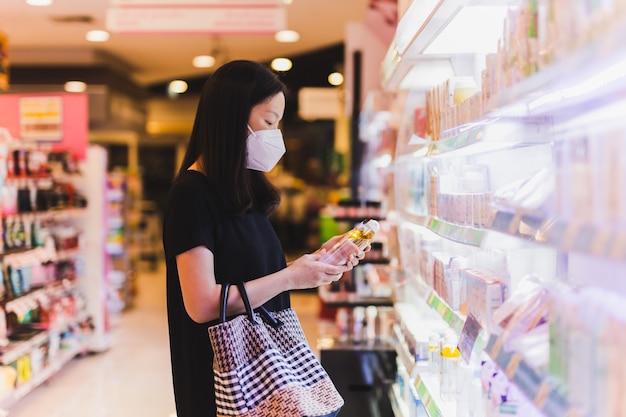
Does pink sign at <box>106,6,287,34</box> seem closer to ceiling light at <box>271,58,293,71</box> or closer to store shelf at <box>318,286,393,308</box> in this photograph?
store shelf at <box>318,286,393,308</box>

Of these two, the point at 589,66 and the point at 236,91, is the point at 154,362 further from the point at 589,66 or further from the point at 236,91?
the point at 589,66

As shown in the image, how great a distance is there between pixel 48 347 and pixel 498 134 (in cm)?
467

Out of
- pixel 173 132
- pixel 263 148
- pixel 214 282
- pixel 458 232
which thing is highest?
pixel 173 132

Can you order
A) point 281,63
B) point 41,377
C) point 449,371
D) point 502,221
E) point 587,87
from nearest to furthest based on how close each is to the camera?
point 587,87 < point 502,221 < point 449,371 < point 41,377 < point 281,63

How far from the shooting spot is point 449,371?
2744 mm

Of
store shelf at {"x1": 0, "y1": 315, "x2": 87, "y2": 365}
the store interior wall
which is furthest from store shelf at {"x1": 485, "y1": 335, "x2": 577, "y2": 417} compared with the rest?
the store interior wall

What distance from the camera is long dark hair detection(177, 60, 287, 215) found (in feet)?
6.80

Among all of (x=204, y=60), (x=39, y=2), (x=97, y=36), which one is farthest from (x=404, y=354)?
(x=204, y=60)

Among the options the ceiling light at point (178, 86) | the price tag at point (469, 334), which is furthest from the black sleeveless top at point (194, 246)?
the ceiling light at point (178, 86)

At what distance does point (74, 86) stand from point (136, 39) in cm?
126

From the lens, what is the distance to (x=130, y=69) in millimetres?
12180

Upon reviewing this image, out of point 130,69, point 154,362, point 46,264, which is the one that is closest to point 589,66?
point 46,264

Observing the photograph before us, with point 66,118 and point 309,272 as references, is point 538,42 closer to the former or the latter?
point 309,272

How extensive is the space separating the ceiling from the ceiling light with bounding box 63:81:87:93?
0.27m
